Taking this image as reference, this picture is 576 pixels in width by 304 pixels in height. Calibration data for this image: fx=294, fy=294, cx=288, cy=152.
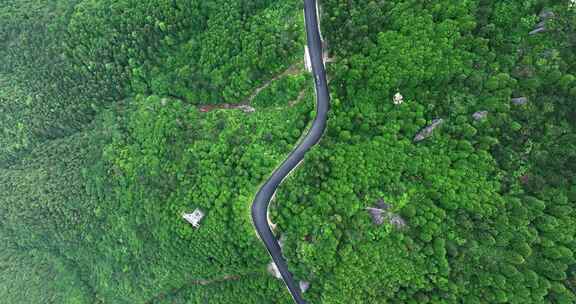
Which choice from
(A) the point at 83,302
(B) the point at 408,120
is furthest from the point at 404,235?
(A) the point at 83,302

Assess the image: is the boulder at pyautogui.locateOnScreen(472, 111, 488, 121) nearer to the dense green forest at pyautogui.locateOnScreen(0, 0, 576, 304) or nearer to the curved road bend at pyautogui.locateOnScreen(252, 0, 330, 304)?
the dense green forest at pyautogui.locateOnScreen(0, 0, 576, 304)

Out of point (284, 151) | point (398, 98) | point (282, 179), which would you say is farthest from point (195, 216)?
point (398, 98)

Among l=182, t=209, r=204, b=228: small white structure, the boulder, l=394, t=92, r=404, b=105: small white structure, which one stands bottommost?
l=182, t=209, r=204, b=228: small white structure

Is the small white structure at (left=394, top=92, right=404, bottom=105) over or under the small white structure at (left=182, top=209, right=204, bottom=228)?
over

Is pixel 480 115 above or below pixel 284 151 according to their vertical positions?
above

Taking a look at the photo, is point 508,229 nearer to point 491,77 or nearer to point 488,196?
point 488,196

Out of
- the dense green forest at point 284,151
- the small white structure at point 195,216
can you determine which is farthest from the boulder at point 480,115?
the small white structure at point 195,216

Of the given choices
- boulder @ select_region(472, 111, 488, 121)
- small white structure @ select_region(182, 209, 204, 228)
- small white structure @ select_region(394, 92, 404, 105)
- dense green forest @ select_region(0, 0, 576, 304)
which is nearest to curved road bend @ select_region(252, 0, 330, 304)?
dense green forest @ select_region(0, 0, 576, 304)

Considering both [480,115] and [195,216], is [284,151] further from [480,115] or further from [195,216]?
[480,115]
